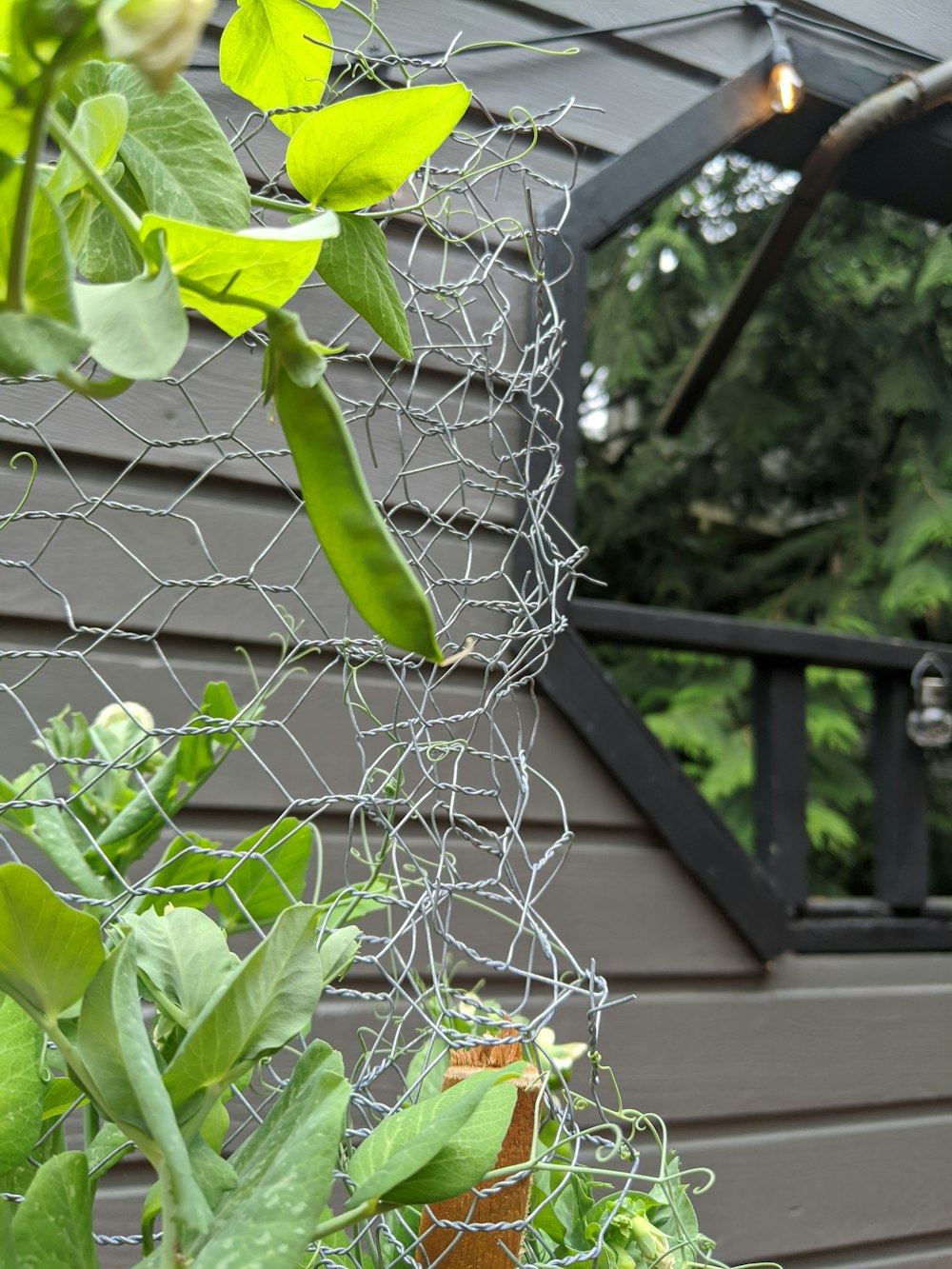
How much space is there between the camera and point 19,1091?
0.86 feet

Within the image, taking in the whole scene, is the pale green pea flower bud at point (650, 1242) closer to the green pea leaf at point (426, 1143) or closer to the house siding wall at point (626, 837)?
the green pea leaf at point (426, 1143)

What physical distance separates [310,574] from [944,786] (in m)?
3.55

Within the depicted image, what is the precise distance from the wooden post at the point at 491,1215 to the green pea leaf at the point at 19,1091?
0.15 m

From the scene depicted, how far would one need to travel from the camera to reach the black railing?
4.72 ft

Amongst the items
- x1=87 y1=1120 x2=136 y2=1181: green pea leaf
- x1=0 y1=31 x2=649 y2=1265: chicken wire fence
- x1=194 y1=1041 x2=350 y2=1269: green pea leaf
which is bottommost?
x1=0 y1=31 x2=649 y2=1265: chicken wire fence

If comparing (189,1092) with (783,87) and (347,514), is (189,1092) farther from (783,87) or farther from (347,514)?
(783,87)

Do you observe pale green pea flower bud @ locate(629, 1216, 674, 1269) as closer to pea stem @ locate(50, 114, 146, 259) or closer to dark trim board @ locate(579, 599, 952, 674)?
pea stem @ locate(50, 114, 146, 259)

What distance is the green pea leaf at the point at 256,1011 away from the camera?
23 cm

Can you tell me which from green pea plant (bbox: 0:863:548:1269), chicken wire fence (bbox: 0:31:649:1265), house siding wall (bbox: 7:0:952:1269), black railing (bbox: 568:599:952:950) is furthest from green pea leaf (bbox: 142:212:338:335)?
black railing (bbox: 568:599:952:950)

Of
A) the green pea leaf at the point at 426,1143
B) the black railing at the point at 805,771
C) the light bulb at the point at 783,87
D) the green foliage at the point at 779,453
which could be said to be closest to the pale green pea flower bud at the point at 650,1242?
the green pea leaf at the point at 426,1143

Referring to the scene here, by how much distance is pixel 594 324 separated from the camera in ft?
13.2

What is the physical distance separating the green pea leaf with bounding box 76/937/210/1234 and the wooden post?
167 millimetres

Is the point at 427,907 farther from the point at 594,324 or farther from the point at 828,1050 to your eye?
the point at 594,324

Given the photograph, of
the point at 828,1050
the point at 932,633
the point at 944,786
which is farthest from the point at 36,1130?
the point at 944,786
